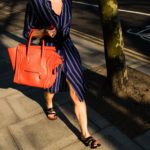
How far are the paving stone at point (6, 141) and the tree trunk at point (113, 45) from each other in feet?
6.08

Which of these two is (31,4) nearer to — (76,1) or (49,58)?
(49,58)

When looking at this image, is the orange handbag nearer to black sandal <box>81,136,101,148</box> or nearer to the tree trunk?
black sandal <box>81,136,101,148</box>

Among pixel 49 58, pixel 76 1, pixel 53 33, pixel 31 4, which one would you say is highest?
pixel 31 4

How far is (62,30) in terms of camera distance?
374cm

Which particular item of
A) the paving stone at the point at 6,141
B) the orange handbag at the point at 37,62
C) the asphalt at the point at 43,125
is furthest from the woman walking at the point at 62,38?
the paving stone at the point at 6,141

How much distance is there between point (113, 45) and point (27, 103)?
1699 mm

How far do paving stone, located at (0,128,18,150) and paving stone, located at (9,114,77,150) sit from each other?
58 millimetres

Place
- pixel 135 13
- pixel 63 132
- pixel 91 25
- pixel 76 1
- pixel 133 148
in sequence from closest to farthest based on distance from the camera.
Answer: pixel 133 148 → pixel 63 132 → pixel 91 25 → pixel 135 13 → pixel 76 1

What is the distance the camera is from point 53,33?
11.8 feet

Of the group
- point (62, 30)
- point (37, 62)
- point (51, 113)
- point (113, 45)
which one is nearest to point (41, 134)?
point (51, 113)

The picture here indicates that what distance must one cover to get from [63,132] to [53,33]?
59.7 inches

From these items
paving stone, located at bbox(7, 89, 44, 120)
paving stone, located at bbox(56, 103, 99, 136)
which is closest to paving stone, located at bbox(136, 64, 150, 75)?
paving stone, located at bbox(56, 103, 99, 136)

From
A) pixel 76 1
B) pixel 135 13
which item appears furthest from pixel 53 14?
pixel 76 1

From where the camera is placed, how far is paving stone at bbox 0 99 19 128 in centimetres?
484
